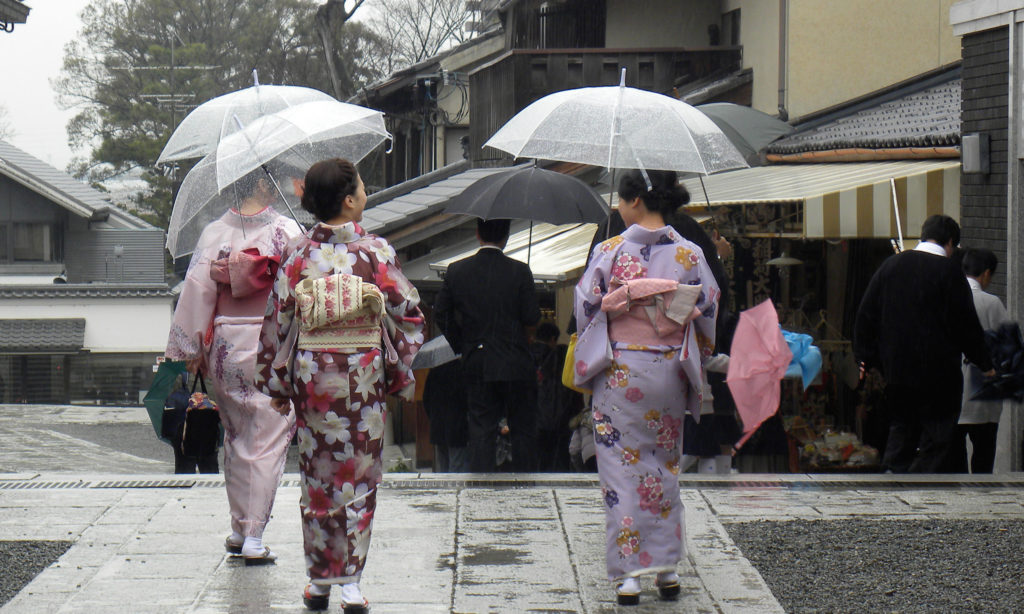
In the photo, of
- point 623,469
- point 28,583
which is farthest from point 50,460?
point 623,469

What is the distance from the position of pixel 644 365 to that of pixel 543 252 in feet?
21.7

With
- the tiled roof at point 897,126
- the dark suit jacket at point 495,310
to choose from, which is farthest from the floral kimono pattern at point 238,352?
the tiled roof at point 897,126

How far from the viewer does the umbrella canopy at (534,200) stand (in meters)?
7.67

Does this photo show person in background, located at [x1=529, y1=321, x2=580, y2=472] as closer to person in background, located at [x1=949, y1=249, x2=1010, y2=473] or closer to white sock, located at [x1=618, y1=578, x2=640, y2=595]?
person in background, located at [x1=949, y1=249, x2=1010, y2=473]

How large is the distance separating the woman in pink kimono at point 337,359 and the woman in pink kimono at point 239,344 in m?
0.66

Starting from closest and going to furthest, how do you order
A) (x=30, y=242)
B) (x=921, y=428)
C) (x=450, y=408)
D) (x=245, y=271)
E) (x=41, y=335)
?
1. (x=245, y=271)
2. (x=921, y=428)
3. (x=450, y=408)
4. (x=41, y=335)
5. (x=30, y=242)

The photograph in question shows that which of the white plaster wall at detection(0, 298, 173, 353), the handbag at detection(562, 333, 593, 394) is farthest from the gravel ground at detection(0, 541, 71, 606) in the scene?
the white plaster wall at detection(0, 298, 173, 353)

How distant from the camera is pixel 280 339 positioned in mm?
4449

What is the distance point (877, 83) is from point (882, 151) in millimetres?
3303

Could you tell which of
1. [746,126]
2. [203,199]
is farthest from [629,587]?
[746,126]

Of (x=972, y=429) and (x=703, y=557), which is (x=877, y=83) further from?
(x=703, y=557)

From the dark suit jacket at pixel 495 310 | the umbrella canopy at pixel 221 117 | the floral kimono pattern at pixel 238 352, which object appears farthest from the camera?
the dark suit jacket at pixel 495 310

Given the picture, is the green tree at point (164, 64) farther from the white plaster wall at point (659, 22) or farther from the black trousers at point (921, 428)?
the black trousers at point (921, 428)

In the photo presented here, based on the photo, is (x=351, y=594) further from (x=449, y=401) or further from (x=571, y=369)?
(x=449, y=401)
